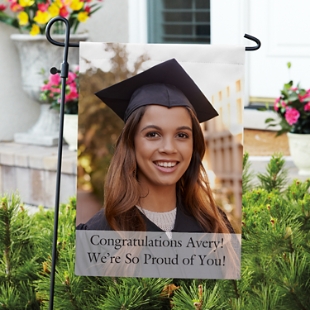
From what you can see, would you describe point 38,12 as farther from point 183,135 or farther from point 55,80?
point 183,135

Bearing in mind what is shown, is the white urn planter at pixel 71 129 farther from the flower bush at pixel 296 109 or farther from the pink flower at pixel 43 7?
the flower bush at pixel 296 109

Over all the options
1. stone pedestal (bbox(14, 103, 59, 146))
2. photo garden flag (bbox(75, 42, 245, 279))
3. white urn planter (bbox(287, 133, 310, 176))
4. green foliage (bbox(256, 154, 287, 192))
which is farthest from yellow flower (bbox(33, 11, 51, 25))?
photo garden flag (bbox(75, 42, 245, 279))

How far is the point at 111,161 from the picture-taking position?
1512mm

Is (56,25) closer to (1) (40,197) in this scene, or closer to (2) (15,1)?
(2) (15,1)

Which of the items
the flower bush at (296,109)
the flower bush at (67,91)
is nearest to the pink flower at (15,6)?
the flower bush at (67,91)

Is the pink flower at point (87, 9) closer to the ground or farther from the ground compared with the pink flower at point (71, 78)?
farther from the ground

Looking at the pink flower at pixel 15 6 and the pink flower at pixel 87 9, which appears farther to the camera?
the pink flower at pixel 87 9

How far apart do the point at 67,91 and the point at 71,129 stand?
0.23m

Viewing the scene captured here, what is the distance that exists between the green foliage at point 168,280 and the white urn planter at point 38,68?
214cm

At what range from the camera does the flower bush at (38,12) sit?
3.75 meters

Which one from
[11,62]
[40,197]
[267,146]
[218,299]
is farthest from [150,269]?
[11,62]

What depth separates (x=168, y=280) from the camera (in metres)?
1.57

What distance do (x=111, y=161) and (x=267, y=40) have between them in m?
2.85

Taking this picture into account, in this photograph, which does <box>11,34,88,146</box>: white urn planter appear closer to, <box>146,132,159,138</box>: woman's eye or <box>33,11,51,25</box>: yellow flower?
<box>33,11,51,25</box>: yellow flower
